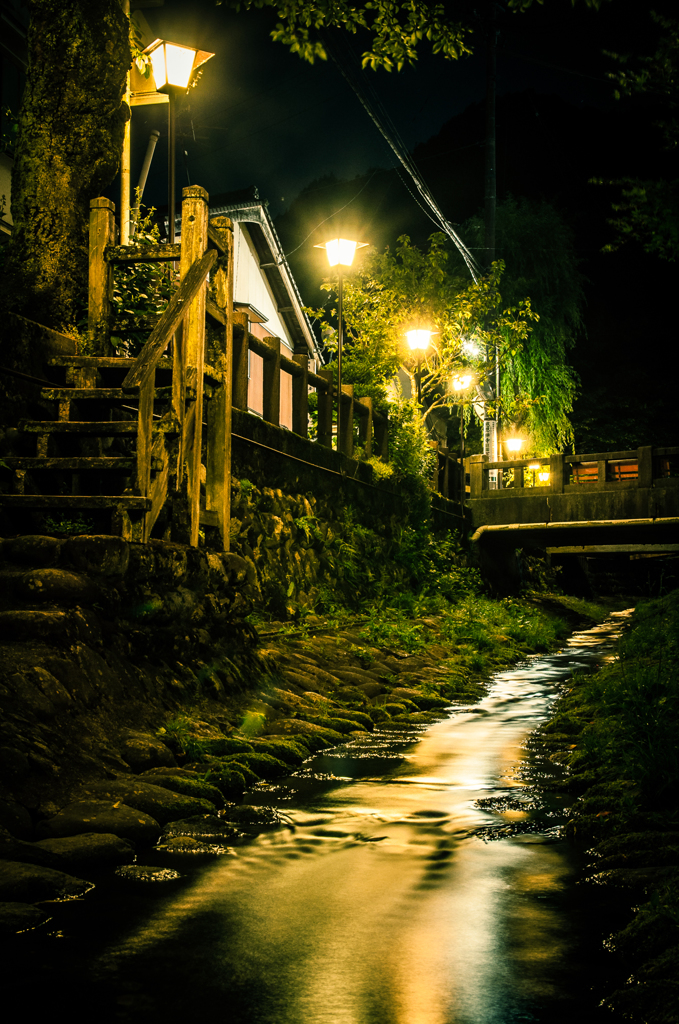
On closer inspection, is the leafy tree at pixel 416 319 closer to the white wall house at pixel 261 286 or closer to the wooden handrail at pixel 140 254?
the white wall house at pixel 261 286

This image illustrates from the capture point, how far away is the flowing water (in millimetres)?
2746

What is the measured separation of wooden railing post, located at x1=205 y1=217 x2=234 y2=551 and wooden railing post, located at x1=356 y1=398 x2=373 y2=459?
23.1 ft

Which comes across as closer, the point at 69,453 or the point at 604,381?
the point at 69,453

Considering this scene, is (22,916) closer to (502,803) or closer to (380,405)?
(502,803)

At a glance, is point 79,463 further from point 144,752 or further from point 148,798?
point 148,798

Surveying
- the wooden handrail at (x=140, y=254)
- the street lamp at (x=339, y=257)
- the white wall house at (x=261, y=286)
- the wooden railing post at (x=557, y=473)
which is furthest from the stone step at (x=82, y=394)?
the wooden railing post at (x=557, y=473)

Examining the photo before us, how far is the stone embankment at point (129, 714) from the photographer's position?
393cm

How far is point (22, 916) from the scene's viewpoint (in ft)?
10.3

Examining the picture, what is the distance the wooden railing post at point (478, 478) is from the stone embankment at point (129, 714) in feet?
49.0

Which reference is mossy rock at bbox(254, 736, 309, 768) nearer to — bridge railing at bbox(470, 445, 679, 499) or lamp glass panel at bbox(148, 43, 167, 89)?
lamp glass panel at bbox(148, 43, 167, 89)

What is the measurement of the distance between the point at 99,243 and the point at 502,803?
216 inches

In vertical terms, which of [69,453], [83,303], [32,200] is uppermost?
[32,200]

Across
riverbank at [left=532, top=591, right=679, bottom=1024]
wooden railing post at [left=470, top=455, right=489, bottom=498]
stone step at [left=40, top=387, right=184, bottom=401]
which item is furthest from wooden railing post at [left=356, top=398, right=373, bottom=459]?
stone step at [left=40, top=387, right=184, bottom=401]

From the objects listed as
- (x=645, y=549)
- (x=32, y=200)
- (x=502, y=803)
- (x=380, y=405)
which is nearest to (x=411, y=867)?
(x=502, y=803)
